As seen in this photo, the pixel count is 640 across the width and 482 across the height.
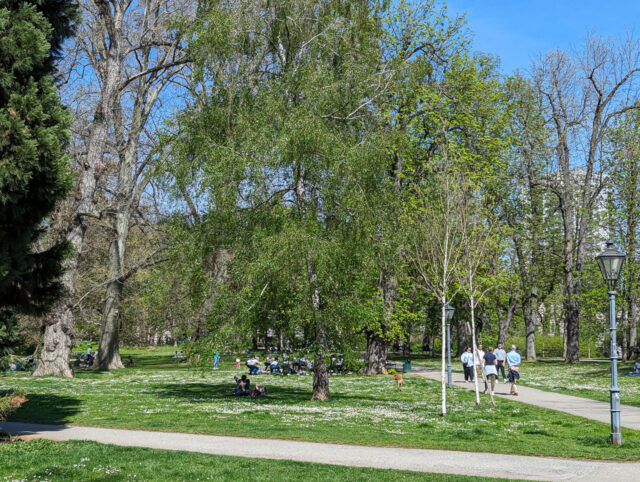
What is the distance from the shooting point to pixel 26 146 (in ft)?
37.4

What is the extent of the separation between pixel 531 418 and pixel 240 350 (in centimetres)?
839

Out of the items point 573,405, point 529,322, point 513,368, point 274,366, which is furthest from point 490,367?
point 529,322

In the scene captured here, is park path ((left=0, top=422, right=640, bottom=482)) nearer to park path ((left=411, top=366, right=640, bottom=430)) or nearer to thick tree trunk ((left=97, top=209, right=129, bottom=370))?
park path ((left=411, top=366, right=640, bottom=430))

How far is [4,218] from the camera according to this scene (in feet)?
38.8

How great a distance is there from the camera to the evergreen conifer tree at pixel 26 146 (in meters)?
11.4

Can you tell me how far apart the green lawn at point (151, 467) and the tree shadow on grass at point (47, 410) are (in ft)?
16.3

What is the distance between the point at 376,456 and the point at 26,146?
8.40 metres

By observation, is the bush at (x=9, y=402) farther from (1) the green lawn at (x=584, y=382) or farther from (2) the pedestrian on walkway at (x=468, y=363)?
(2) the pedestrian on walkway at (x=468, y=363)

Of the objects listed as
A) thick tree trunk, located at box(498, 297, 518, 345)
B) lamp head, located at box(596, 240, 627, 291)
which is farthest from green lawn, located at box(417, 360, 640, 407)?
lamp head, located at box(596, 240, 627, 291)

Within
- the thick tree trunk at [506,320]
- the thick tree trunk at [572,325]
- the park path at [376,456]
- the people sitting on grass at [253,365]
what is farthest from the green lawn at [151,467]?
the thick tree trunk at [506,320]

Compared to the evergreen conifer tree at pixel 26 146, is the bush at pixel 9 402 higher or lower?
lower

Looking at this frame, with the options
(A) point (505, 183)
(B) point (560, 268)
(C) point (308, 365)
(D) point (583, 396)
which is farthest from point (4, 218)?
(B) point (560, 268)

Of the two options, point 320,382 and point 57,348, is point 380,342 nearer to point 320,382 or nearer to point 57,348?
point 320,382

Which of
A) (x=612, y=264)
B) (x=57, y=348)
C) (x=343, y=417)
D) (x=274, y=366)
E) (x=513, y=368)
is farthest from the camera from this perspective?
(x=274, y=366)
